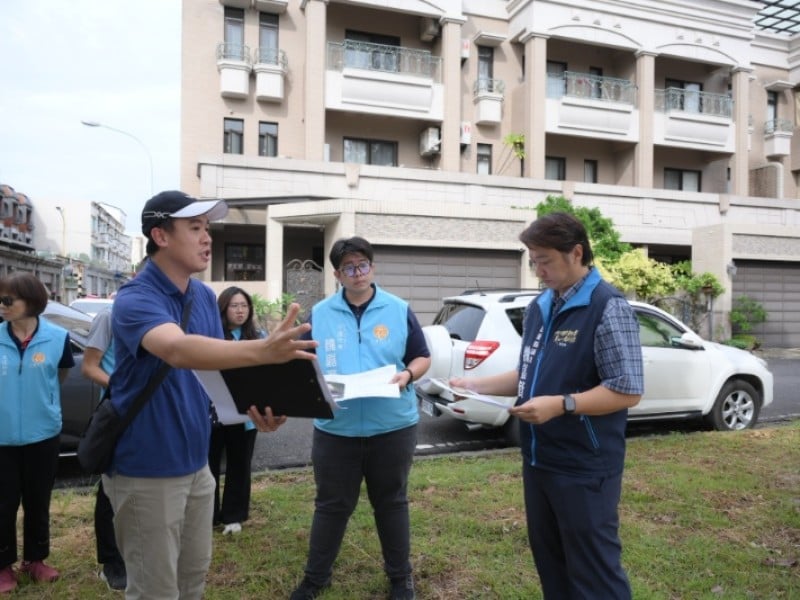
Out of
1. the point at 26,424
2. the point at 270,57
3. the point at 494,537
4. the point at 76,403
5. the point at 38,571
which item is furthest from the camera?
the point at 270,57

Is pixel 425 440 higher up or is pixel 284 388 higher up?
pixel 284 388

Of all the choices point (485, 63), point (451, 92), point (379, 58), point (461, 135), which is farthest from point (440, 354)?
point (485, 63)

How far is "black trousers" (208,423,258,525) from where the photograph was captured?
421cm

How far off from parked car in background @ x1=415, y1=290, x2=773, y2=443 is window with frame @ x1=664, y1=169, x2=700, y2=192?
69.3ft

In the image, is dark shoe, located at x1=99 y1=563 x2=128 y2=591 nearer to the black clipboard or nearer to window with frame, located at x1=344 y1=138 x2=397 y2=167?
the black clipboard

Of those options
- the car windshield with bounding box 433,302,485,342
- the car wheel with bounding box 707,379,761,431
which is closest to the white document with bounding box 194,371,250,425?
the car windshield with bounding box 433,302,485,342

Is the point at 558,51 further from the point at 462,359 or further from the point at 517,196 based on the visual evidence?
the point at 462,359

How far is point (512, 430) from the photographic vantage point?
655cm

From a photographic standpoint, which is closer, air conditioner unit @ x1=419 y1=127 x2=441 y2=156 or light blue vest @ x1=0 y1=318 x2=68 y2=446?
light blue vest @ x1=0 y1=318 x2=68 y2=446

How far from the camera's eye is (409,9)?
2067cm

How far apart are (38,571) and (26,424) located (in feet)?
2.92

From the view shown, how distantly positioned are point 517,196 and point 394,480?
17.4 m

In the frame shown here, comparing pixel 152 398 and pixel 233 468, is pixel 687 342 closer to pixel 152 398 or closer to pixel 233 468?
pixel 233 468

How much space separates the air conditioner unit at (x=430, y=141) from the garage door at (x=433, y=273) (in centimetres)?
588
